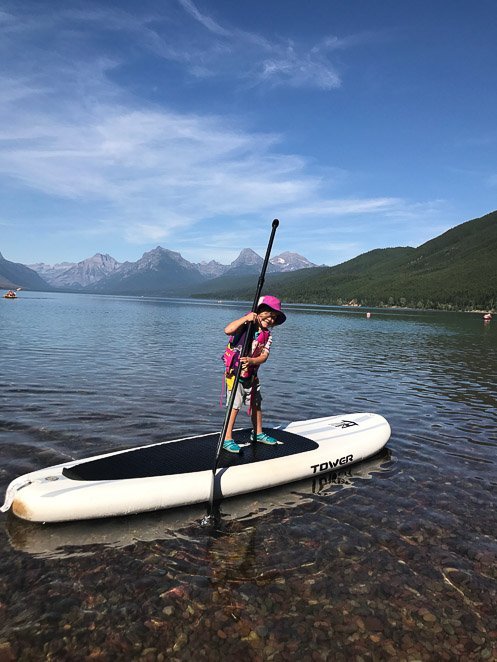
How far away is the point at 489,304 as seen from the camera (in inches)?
7087

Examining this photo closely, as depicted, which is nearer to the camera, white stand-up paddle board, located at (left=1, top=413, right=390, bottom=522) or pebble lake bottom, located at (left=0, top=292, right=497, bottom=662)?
pebble lake bottom, located at (left=0, top=292, right=497, bottom=662)

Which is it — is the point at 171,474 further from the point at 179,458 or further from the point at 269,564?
the point at 269,564

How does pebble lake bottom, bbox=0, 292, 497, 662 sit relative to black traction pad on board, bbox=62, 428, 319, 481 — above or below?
below

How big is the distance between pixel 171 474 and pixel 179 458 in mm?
869

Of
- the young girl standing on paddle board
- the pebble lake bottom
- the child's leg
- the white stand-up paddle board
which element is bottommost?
the pebble lake bottom

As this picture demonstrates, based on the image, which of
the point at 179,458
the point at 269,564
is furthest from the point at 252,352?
the point at 269,564

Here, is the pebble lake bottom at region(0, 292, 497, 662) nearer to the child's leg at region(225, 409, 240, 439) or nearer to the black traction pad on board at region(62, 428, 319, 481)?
the black traction pad on board at region(62, 428, 319, 481)

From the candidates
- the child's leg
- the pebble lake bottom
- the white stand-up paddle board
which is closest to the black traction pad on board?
the white stand-up paddle board

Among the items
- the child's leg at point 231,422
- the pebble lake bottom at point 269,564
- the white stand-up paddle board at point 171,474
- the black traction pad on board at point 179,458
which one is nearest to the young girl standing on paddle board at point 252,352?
the child's leg at point 231,422

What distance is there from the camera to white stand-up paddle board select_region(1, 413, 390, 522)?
25.2ft

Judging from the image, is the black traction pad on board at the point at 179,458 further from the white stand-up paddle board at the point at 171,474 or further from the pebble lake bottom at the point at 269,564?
the pebble lake bottom at the point at 269,564

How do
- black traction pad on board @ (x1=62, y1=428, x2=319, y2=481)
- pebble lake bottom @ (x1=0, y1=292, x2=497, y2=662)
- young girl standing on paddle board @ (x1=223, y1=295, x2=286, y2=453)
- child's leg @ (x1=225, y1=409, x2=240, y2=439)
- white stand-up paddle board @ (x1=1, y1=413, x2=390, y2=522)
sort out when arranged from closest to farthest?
pebble lake bottom @ (x1=0, y1=292, x2=497, y2=662)
white stand-up paddle board @ (x1=1, y1=413, x2=390, y2=522)
black traction pad on board @ (x1=62, y1=428, x2=319, y2=481)
young girl standing on paddle board @ (x1=223, y1=295, x2=286, y2=453)
child's leg @ (x1=225, y1=409, x2=240, y2=439)

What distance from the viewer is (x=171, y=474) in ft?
28.1

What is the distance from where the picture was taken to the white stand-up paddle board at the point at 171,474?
25.2ft
